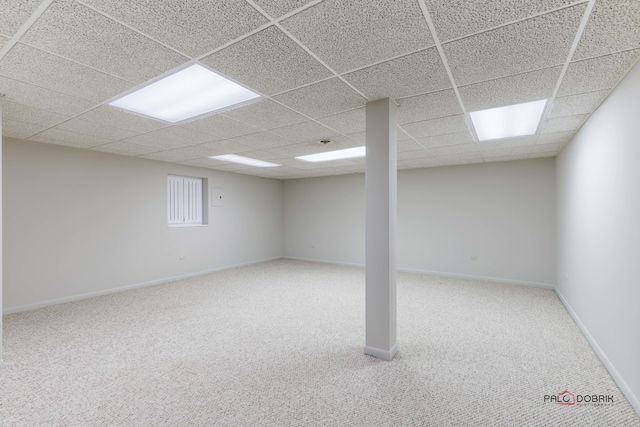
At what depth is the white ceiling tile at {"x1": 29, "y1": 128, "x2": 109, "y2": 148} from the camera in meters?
3.58

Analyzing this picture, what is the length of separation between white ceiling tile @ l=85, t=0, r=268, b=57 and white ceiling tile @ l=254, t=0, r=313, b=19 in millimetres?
64

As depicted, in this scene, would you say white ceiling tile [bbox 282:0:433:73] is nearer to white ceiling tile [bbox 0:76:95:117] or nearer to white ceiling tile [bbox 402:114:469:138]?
white ceiling tile [bbox 402:114:469:138]

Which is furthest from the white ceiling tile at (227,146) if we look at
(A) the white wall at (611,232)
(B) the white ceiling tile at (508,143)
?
(A) the white wall at (611,232)

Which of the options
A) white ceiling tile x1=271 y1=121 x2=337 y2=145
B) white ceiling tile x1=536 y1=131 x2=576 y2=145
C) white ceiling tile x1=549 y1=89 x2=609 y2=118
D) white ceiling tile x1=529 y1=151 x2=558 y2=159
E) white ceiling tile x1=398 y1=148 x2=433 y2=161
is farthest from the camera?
white ceiling tile x1=529 y1=151 x2=558 y2=159

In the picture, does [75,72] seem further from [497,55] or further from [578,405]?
[578,405]

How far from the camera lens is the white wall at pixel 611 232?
79.4 inches

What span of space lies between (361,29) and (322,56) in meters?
0.34

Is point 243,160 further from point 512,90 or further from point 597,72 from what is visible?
point 597,72

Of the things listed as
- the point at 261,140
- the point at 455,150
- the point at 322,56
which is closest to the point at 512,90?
the point at 322,56

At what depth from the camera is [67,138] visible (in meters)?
3.82

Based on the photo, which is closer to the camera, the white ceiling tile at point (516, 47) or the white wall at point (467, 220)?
the white ceiling tile at point (516, 47)

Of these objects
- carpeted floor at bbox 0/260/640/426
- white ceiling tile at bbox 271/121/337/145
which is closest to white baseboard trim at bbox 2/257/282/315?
carpeted floor at bbox 0/260/640/426

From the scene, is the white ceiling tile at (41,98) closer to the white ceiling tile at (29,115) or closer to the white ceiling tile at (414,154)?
the white ceiling tile at (29,115)

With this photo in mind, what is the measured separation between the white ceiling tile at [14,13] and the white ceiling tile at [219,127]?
59.8 inches
